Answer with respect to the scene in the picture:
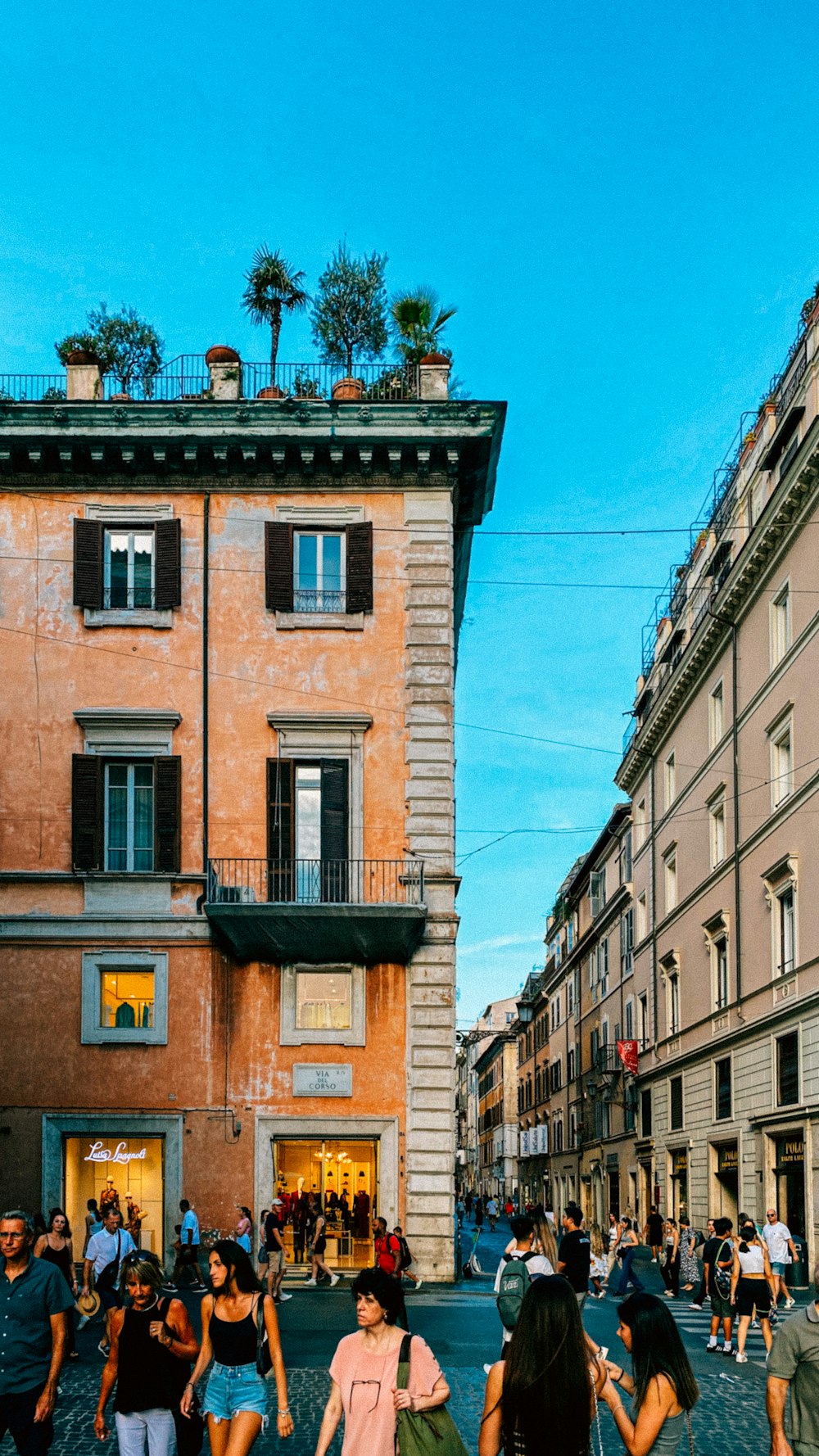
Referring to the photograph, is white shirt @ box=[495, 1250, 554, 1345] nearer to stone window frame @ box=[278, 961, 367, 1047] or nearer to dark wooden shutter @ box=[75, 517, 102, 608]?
stone window frame @ box=[278, 961, 367, 1047]

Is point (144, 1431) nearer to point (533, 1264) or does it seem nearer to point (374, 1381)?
point (374, 1381)

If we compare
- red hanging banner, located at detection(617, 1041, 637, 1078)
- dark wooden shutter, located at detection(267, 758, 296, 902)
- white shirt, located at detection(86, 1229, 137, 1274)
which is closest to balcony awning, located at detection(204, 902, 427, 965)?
dark wooden shutter, located at detection(267, 758, 296, 902)

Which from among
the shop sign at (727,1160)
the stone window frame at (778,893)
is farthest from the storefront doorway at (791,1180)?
the shop sign at (727,1160)

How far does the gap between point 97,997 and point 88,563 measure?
25.2 feet

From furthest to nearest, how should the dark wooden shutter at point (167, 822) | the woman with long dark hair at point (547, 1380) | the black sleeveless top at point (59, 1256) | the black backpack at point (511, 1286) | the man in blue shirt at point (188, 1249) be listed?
1. the dark wooden shutter at point (167, 822)
2. the man in blue shirt at point (188, 1249)
3. the black sleeveless top at point (59, 1256)
4. the black backpack at point (511, 1286)
5. the woman with long dark hair at point (547, 1380)

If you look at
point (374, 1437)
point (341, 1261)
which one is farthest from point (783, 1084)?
point (374, 1437)

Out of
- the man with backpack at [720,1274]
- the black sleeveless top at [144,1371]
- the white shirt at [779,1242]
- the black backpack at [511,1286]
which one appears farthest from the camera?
the white shirt at [779,1242]

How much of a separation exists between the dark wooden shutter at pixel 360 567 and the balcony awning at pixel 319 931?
5736 mm

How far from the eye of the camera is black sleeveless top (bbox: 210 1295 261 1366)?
28.6ft

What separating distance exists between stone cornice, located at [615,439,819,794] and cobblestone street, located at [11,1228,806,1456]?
1467cm

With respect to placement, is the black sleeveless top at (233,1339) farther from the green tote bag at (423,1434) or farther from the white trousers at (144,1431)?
the green tote bag at (423,1434)

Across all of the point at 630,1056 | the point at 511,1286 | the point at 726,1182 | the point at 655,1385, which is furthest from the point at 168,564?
the point at 630,1056

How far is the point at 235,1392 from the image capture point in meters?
8.79

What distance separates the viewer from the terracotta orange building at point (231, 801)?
1099 inches
